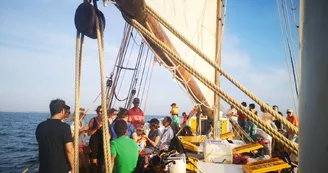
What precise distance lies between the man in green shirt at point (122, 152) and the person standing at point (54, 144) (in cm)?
56

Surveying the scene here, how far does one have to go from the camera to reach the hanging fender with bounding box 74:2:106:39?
1688mm

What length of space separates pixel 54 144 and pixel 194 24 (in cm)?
441

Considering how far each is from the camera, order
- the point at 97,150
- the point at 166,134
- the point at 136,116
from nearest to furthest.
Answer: the point at 97,150 < the point at 166,134 < the point at 136,116

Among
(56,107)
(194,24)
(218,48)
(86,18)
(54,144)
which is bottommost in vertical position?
(54,144)

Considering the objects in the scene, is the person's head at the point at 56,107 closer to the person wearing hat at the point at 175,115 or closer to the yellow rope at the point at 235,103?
the yellow rope at the point at 235,103

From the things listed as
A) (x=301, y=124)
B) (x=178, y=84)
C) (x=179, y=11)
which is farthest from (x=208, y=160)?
(x=301, y=124)

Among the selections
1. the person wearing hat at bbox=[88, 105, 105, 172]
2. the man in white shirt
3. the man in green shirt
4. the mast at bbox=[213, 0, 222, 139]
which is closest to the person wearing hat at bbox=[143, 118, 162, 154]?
the man in white shirt

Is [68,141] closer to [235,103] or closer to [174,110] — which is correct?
[235,103]

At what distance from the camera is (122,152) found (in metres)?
2.90

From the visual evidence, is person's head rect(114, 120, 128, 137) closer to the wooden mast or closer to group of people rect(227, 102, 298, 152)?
the wooden mast

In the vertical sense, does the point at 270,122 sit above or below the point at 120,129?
below

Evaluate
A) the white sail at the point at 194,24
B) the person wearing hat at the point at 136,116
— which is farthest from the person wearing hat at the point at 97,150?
the white sail at the point at 194,24

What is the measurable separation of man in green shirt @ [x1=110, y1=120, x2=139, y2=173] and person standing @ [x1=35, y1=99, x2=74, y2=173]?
0.56 m

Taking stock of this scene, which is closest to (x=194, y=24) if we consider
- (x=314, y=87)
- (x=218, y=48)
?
(x=218, y=48)
